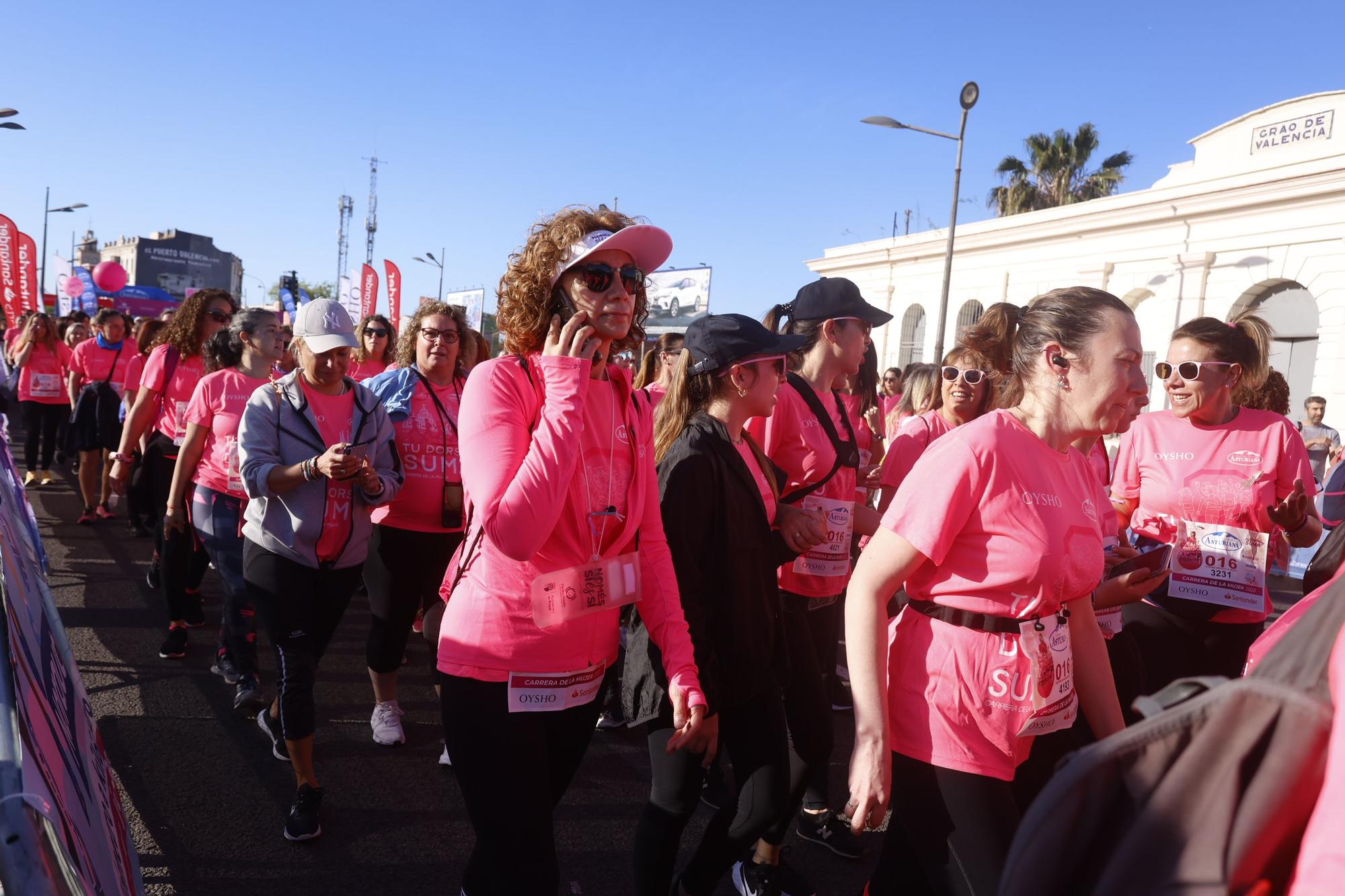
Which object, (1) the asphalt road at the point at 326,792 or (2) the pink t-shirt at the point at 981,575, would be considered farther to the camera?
(1) the asphalt road at the point at 326,792

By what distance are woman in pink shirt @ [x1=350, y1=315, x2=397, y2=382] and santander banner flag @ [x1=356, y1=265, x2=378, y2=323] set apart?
67.8 feet

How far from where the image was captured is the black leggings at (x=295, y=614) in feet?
11.6

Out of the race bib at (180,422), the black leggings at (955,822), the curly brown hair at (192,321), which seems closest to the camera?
the black leggings at (955,822)

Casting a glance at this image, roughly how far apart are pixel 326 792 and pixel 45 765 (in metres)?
3.01

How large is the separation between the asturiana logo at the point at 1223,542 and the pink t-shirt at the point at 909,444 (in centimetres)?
130

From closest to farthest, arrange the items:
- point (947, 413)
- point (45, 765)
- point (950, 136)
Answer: point (45, 765)
point (947, 413)
point (950, 136)

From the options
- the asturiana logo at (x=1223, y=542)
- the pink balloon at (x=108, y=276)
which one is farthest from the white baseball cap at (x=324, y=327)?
the pink balloon at (x=108, y=276)

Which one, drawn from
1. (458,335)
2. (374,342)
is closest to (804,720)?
(458,335)

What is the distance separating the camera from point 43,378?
10820 mm

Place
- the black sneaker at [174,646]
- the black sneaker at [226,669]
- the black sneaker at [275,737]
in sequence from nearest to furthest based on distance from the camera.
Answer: the black sneaker at [275,737] → the black sneaker at [226,669] → the black sneaker at [174,646]

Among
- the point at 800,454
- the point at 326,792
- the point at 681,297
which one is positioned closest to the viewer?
the point at 800,454

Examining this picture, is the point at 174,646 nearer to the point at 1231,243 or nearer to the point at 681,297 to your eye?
the point at 1231,243

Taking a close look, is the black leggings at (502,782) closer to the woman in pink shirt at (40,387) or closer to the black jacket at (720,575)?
the black jacket at (720,575)

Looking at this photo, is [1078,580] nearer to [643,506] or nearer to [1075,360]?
[1075,360]
